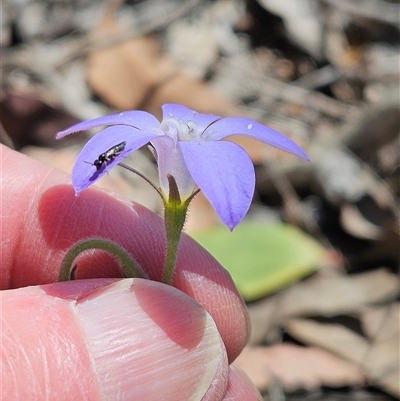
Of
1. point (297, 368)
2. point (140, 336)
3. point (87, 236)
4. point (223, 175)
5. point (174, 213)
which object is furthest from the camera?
point (297, 368)

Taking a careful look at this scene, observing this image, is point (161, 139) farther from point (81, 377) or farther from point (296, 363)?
point (296, 363)

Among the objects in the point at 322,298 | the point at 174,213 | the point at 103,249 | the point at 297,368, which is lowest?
the point at 297,368

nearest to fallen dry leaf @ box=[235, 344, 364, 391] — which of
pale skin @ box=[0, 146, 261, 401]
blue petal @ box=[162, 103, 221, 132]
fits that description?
pale skin @ box=[0, 146, 261, 401]

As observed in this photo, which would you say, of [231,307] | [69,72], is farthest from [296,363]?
[69,72]

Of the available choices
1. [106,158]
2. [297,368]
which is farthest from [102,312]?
[297,368]

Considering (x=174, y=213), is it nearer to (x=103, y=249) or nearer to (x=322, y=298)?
(x=103, y=249)

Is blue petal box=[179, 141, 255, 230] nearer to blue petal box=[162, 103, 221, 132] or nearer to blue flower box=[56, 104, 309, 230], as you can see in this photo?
blue flower box=[56, 104, 309, 230]

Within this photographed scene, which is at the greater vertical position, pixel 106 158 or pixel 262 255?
pixel 106 158
